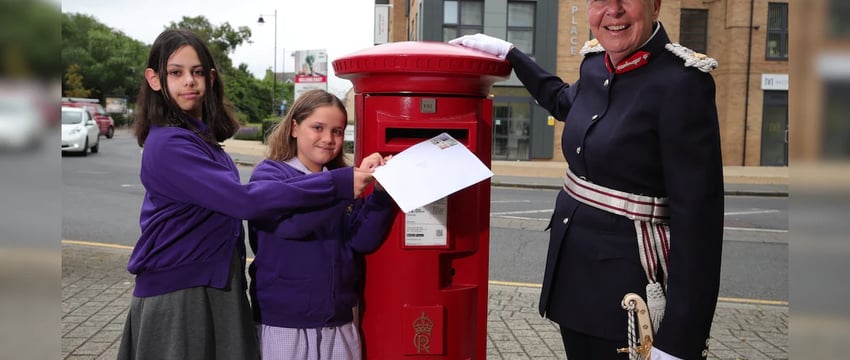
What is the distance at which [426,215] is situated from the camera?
2152 mm

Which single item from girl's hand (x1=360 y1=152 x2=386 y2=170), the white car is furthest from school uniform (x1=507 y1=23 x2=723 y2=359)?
the white car

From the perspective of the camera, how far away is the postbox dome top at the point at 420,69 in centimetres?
203

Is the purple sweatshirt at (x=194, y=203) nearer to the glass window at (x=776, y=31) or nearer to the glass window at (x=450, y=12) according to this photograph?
the glass window at (x=450, y=12)

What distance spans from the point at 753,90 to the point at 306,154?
875 inches

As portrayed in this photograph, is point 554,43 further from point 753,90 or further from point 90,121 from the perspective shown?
point 90,121

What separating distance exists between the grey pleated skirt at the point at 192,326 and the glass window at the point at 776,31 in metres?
23.0

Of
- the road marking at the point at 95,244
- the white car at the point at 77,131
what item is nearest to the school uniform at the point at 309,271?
the road marking at the point at 95,244

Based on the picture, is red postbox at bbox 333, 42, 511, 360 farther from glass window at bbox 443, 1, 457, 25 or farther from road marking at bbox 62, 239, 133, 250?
glass window at bbox 443, 1, 457, 25

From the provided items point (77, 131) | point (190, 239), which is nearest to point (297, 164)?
point (190, 239)

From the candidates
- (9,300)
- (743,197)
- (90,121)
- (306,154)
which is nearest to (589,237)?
(306,154)

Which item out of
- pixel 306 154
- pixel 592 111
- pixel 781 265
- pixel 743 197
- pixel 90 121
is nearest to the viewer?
pixel 592 111

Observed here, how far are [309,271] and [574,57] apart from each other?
20.3 meters

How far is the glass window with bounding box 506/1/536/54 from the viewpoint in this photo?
2114cm

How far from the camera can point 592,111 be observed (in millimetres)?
2000
